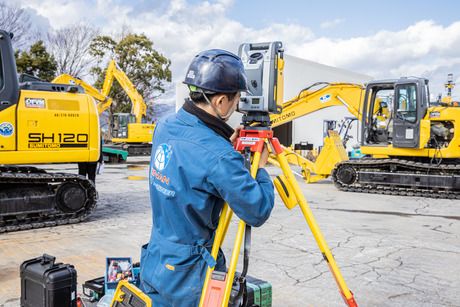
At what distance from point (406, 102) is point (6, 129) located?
31.3 ft

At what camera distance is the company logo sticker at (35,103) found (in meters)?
7.52

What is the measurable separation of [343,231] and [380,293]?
111 inches

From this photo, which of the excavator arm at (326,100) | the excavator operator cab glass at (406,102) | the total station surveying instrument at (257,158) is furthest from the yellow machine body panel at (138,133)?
the total station surveying instrument at (257,158)

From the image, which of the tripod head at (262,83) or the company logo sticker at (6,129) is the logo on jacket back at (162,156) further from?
the company logo sticker at (6,129)

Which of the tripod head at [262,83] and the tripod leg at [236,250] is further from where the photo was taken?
the tripod head at [262,83]

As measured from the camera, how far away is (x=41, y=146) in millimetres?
7621

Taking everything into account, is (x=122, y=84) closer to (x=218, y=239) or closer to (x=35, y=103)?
(x=35, y=103)

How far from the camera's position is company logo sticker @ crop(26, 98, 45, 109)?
7524 millimetres

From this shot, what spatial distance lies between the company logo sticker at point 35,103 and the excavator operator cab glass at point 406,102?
28.7 feet

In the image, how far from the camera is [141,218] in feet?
27.3

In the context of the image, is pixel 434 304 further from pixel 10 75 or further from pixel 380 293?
pixel 10 75

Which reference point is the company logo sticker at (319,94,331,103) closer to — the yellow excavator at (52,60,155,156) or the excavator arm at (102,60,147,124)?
the yellow excavator at (52,60,155,156)

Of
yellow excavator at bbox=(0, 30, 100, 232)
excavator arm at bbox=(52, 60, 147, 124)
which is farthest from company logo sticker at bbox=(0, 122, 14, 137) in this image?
excavator arm at bbox=(52, 60, 147, 124)

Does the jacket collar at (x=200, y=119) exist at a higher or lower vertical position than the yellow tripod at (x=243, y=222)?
higher
